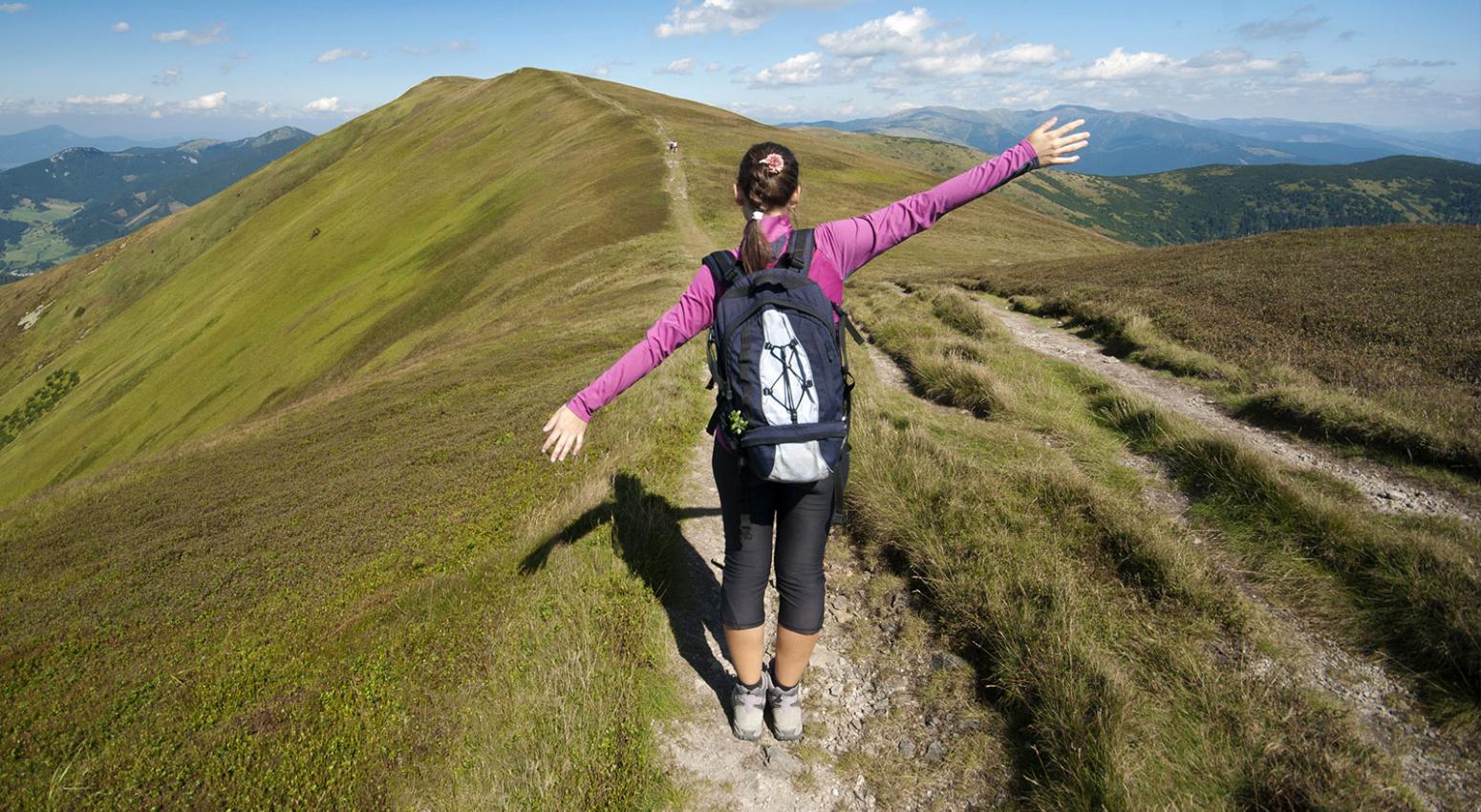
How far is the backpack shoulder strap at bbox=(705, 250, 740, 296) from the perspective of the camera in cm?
351

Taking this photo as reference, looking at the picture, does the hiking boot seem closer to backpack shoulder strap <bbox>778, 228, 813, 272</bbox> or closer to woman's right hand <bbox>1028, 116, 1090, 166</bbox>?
backpack shoulder strap <bbox>778, 228, 813, 272</bbox>

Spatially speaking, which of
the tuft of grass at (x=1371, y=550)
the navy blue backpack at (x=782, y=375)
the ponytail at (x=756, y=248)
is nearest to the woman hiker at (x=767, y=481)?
the ponytail at (x=756, y=248)

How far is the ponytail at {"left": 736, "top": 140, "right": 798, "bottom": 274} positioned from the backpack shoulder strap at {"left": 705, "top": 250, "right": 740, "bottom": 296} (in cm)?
7

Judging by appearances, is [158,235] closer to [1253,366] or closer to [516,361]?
[516,361]

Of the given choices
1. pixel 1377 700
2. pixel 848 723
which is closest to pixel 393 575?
pixel 848 723

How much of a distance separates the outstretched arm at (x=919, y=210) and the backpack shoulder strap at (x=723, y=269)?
533mm

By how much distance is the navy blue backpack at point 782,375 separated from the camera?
126 inches

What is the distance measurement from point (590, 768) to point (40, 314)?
459ft

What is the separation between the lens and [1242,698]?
3.59 m

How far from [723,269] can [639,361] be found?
28.0 inches

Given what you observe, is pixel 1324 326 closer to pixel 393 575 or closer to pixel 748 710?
pixel 748 710

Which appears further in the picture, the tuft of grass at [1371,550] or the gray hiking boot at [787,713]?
the gray hiking boot at [787,713]

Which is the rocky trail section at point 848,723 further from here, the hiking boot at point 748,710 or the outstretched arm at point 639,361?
the outstretched arm at point 639,361

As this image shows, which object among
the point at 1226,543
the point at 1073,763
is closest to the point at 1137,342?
the point at 1226,543
